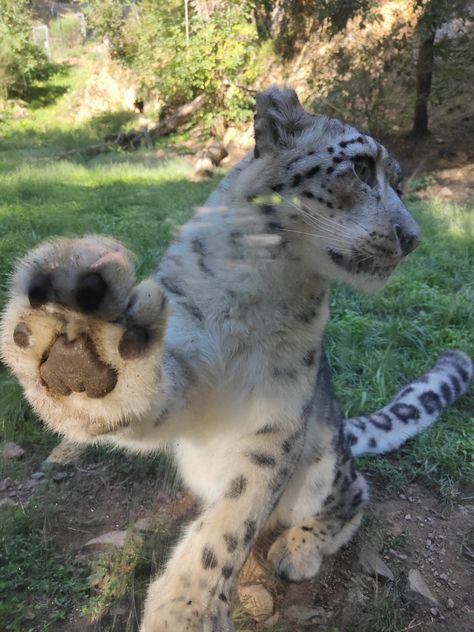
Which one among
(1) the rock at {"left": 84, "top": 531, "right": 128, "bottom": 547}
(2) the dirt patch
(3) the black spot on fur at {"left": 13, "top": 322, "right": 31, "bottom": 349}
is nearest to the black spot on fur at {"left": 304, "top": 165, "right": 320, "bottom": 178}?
(3) the black spot on fur at {"left": 13, "top": 322, "right": 31, "bottom": 349}

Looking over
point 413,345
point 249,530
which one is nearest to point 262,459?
point 249,530

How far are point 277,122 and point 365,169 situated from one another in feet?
1.57

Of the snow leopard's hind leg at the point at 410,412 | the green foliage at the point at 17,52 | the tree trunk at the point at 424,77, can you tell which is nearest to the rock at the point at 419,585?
the snow leopard's hind leg at the point at 410,412

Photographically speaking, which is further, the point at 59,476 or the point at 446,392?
the point at 446,392

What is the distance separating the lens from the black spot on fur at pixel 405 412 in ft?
13.7

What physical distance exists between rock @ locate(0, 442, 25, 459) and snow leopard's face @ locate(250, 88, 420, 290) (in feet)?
7.18

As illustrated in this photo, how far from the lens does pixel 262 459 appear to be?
2656 mm

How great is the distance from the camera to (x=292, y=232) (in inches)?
108

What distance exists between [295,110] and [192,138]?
15.7 m

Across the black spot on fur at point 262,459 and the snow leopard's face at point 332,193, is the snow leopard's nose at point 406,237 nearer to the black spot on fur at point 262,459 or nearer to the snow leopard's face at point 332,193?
the snow leopard's face at point 332,193

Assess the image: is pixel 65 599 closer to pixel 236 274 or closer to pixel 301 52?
pixel 236 274

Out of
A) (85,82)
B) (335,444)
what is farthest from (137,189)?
(85,82)

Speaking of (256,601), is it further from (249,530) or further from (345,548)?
(345,548)

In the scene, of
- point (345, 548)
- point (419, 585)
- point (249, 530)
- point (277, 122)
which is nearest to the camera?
point (249, 530)
